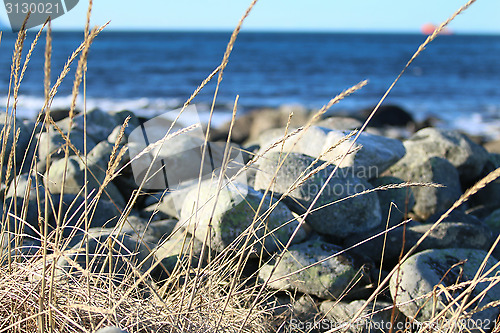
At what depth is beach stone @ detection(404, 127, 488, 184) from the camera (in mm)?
4227

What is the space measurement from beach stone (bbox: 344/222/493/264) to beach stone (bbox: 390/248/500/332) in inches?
7.6

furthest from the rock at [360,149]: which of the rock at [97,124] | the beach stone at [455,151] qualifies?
the rock at [97,124]

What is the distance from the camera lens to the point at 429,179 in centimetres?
373

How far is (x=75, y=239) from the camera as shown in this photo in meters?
2.77

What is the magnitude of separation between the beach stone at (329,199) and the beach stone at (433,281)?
0.46 m

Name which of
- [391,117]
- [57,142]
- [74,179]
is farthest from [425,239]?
[391,117]

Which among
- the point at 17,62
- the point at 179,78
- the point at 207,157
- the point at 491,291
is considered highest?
the point at 17,62

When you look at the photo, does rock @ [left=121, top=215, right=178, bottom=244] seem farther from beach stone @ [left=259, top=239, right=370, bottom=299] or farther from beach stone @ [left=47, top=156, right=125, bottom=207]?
beach stone @ [left=259, top=239, right=370, bottom=299]

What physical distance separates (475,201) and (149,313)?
3.74 meters

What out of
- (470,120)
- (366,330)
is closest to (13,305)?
(366,330)

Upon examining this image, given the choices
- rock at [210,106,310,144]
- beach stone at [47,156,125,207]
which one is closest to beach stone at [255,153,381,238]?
beach stone at [47,156,125,207]

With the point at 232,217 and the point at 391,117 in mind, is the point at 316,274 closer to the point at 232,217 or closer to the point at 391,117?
the point at 232,217

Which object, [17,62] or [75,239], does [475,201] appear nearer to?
[75,239]

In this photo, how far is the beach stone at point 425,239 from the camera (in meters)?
2.89
